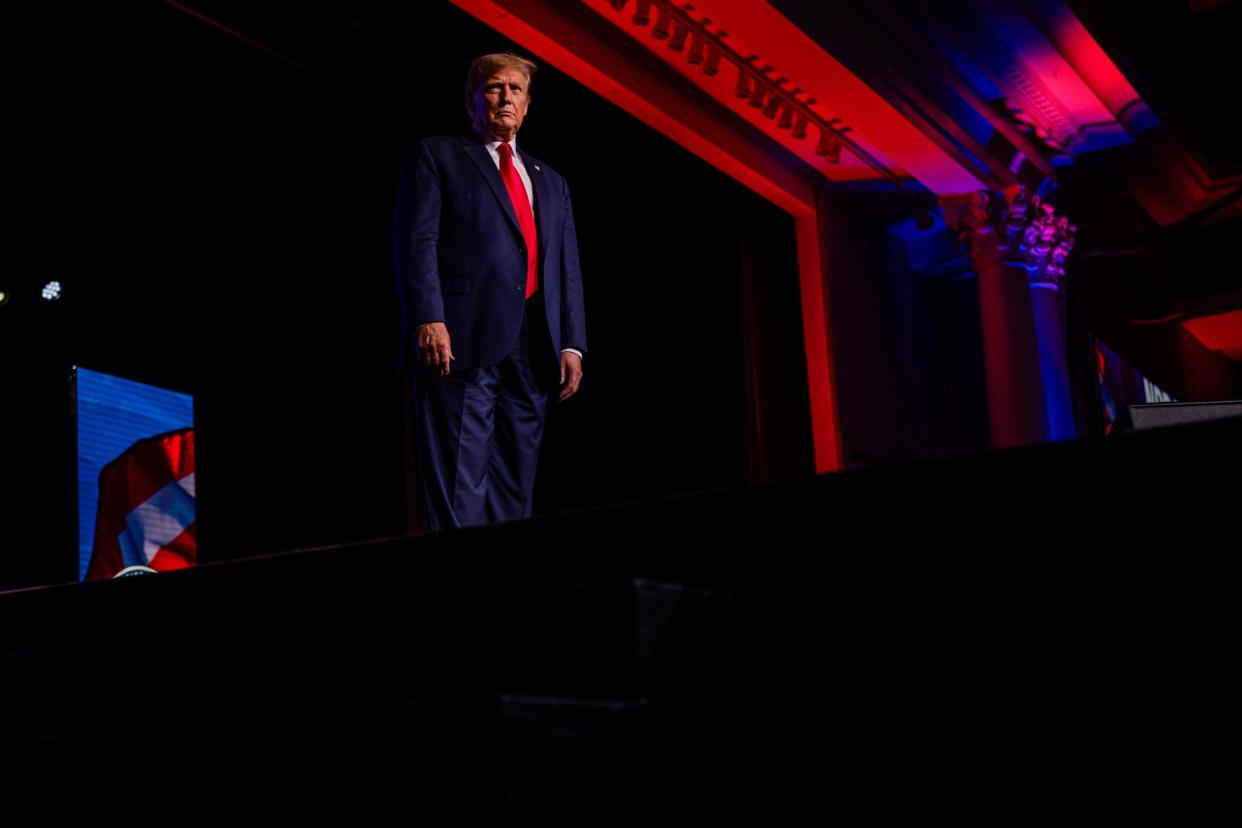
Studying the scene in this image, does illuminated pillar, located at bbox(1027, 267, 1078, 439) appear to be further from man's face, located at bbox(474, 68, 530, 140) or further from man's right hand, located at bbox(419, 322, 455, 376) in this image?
man's right hand, located at bbox(419, 322, 455, 376)

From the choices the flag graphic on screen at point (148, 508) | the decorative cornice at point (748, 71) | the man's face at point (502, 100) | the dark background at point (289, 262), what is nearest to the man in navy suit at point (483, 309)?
the man's face at point (502, 100)

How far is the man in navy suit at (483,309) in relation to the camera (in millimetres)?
3084

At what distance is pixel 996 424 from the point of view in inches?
311

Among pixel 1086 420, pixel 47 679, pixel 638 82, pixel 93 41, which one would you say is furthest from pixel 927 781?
pixel 1086 420

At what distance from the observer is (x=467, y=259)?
325 cm

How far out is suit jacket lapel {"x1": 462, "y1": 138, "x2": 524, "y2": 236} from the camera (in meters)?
3.29

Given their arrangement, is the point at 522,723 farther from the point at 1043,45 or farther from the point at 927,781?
the point at 1043,45

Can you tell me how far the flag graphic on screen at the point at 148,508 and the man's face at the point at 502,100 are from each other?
2641 mm

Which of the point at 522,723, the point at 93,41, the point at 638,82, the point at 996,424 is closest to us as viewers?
the point at 522,723

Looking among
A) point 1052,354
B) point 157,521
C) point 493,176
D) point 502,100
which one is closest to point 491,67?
point 502,100

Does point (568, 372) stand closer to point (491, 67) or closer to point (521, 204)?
point (521, 204)

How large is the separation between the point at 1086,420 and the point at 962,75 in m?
2.28

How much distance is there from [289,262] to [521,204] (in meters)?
2.96

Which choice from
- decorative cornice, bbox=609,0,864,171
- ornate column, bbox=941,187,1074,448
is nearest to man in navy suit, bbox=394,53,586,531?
decorative cornice, bbox=609,0,864,171
